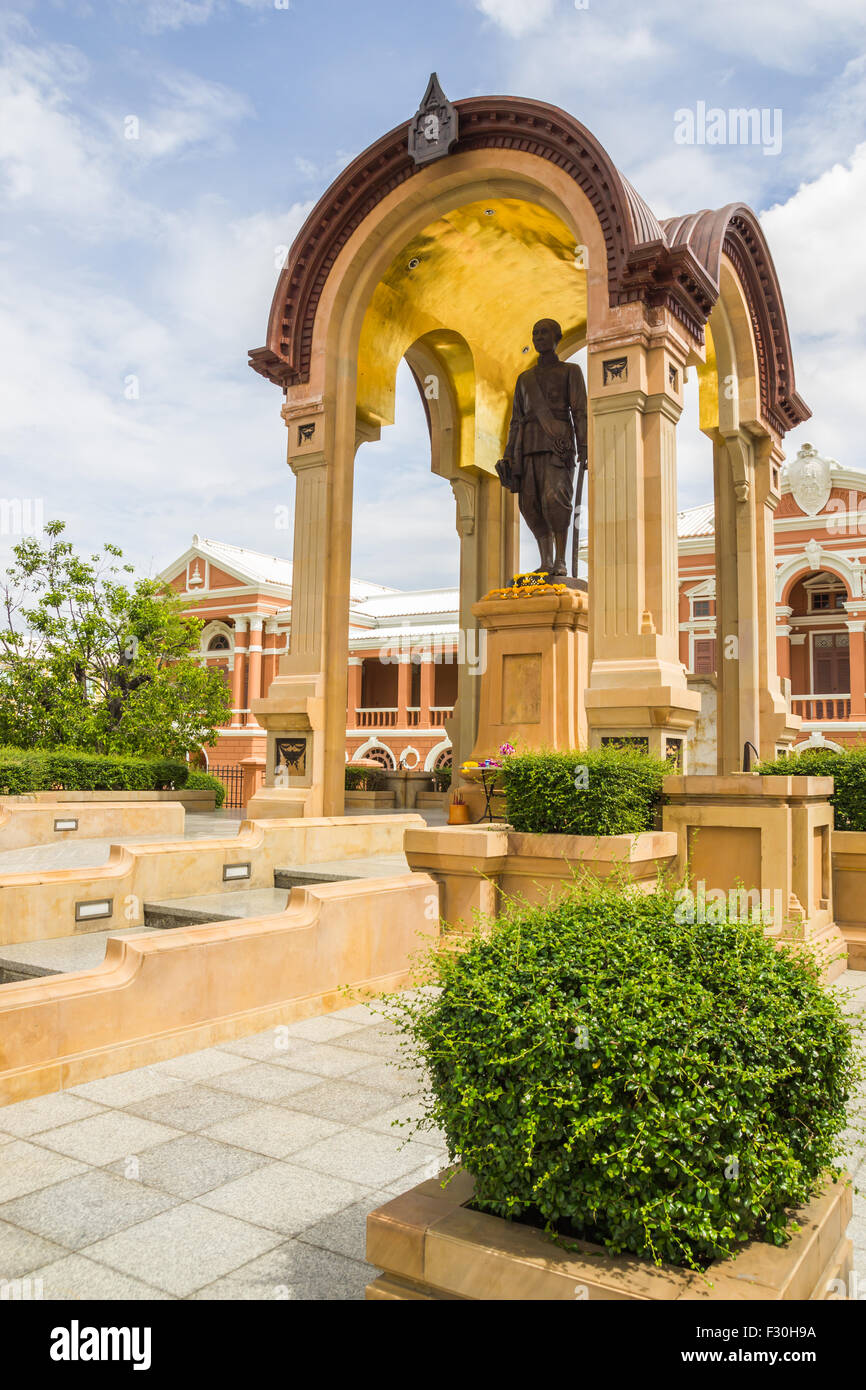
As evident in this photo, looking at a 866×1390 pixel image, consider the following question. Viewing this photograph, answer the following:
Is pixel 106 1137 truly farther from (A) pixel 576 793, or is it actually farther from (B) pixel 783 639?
(B) pixel 783 639

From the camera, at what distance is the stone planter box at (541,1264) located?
226 centimetres

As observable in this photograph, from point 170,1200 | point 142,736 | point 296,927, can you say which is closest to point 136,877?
point 296,927

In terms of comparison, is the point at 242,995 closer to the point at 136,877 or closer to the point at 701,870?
the point at 136,877

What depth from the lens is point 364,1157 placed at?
14.0 feet

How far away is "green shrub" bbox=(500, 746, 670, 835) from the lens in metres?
7.81

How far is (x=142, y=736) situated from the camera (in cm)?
2173

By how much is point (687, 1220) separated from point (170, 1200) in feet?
7.50

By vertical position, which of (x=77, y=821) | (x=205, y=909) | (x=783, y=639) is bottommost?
(x=205, y=909)

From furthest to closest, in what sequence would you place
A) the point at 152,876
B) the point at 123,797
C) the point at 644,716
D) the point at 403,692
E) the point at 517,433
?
the point at 403,692 → the point at 123,797 → the point at 517,433 → the point at 644,716 → the point at 152,876

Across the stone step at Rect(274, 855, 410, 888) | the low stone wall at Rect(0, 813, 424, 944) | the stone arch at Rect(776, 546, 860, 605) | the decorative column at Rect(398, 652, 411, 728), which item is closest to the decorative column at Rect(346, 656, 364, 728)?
the decorative column at Rect(398, 652, 411, 728)

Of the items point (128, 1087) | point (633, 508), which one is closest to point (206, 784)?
point (633, 508)

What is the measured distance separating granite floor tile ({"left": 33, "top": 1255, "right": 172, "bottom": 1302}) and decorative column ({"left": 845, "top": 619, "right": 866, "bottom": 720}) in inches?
1269

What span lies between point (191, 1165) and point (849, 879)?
7191 mm

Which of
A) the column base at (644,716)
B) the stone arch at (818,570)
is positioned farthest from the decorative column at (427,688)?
the column base at (644,716)
